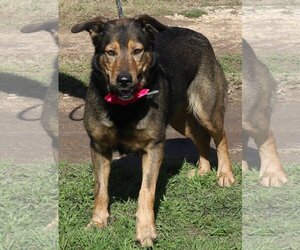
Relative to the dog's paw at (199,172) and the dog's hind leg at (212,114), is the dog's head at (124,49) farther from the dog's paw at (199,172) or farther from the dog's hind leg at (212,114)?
the dog's paw at (199,172)

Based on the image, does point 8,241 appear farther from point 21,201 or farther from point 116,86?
point 116,86

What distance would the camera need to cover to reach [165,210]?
6898mm

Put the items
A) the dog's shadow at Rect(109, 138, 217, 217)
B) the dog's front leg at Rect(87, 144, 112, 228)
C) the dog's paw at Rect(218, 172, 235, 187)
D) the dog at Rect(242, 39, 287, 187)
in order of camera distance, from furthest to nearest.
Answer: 1. the dog at Rect(242, 39, 287, 187)
2. the dog's paw at Rect(218, 172, 235, 187)
3. the dog's shadow at Rect(109, 138, 217, 217)
4. the dog's front leg at Rect(87, 144, 112, 228)

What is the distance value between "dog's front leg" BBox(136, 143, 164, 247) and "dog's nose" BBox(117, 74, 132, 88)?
786 millimetres

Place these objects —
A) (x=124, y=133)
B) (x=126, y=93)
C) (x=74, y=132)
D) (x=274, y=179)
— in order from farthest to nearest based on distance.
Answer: (x=74, y=132)
(x=274, y=179)
(x=124, y=133)
(x=126, y=93)

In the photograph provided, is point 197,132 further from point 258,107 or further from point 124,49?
point 124,49

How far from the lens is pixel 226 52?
1350 centimetres

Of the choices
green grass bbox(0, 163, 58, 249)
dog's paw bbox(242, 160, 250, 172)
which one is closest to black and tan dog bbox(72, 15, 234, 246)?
green grass bbox(0, 163, 58, 249)

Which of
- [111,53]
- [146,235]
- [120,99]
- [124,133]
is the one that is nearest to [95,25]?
[111,53]

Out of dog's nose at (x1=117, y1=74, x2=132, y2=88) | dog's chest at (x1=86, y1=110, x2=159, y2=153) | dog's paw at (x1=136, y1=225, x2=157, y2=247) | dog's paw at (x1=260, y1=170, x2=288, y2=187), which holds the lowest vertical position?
dog's paw at (x1=260, y1=170, x2=288, y2=187)

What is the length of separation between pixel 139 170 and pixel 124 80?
90.6 inches

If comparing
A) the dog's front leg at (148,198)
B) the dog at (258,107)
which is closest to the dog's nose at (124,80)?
the dog's front leg at (148,198)

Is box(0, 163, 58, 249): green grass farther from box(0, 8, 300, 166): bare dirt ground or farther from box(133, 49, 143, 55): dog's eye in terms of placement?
box(133, 49, 143, 55): dog's eye

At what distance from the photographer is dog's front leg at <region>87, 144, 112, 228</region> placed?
661 centimetres
